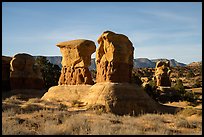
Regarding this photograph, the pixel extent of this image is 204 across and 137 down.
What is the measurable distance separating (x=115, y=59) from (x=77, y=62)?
606 centimetres

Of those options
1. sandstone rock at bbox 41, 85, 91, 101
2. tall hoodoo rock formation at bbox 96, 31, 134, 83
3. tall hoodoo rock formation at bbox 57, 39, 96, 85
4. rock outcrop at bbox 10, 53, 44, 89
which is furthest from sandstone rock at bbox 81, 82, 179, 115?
rock outcrop at bbox 10, 53, 44, 89

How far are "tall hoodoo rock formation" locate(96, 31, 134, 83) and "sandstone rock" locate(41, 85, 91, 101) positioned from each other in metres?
2.15

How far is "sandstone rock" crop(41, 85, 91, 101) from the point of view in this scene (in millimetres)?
24453

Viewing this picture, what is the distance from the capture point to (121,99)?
20.3 metres

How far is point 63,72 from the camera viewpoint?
1123 inches

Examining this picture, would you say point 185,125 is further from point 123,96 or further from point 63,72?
point 63,72

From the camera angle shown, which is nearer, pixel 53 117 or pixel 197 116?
pixel 53 117

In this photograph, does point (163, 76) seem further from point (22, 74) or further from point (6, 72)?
point (6, 72)

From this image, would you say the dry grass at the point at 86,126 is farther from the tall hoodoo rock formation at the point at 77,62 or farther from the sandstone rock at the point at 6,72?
the sandstone rock at the point at 6,72

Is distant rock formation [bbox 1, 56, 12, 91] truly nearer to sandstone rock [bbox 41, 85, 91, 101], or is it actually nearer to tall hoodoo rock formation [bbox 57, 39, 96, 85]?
tall hoodoo rock formation [bbox 57, 39, 96, 85]

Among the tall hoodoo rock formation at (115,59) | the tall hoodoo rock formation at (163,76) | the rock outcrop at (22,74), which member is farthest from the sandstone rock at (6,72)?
the tall hoodoo rock formation at (163,76)

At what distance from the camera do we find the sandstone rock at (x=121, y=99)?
19.9m

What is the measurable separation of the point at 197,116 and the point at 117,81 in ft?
20.5

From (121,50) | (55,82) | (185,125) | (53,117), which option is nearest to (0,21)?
(53,117)
